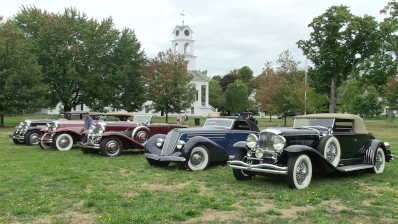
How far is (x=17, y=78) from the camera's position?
83.6ft

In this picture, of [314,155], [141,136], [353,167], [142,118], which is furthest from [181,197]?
[142,118]

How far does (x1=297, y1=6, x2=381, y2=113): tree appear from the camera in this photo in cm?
3412

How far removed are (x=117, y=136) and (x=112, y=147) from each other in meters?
0.46

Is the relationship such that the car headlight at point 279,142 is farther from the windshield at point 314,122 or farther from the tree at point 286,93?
the tree at point 286,93

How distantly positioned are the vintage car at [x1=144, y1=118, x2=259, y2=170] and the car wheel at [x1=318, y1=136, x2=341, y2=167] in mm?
2985

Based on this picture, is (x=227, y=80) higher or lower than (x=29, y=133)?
higher

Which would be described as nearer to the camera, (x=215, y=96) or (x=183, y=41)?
(x=183, y=41)

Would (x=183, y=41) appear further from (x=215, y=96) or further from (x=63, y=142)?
(x=63, y=142)

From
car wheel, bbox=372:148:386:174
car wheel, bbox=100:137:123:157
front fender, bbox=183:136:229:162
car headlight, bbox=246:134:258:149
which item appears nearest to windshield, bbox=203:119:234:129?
front fender, bbox=183:136:229:162

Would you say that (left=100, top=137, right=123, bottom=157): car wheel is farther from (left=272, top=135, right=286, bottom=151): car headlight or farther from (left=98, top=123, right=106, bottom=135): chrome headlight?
(left=272, top=135, right=286, bottom=151): car headlight

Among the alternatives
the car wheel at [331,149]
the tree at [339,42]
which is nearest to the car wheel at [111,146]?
the car wheel at [331,149]

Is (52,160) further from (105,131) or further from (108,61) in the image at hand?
(108,61)

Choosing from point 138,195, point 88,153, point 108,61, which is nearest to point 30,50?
point 108,61

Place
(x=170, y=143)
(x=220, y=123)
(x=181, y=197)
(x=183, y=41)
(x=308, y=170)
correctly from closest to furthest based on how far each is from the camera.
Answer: (x=181, y=197)
(x=308, y=170)
(x=170, y=143)
(x=220, y=123)
(x=183, y=41)
